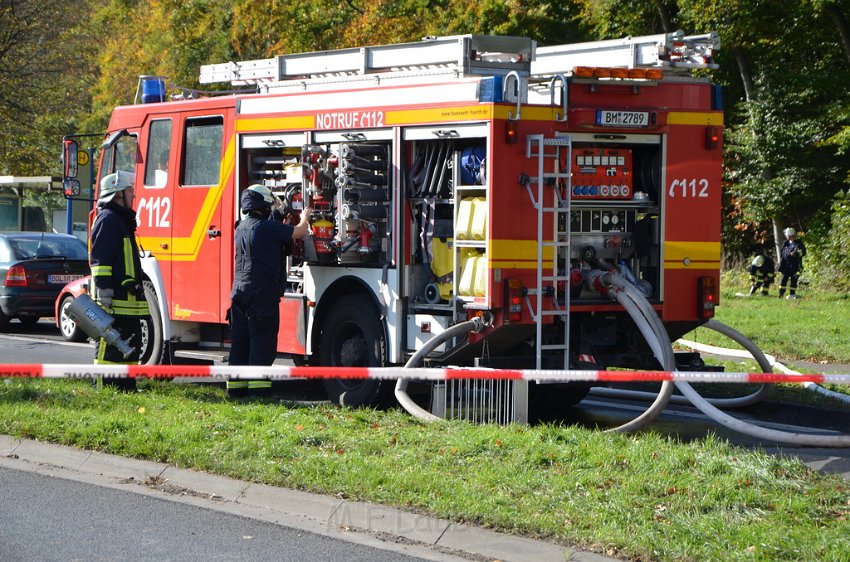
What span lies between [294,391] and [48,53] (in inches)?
1066

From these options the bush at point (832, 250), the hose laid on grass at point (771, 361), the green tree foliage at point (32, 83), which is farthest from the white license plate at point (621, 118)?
the green tree foliage at point (32, 83)

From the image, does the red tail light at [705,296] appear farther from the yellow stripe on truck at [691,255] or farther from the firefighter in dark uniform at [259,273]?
the firefighter in dark uniform at [259,273]

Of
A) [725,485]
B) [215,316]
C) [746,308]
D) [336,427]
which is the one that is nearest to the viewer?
[725,485]

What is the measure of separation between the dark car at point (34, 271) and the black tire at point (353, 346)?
8.85 metres

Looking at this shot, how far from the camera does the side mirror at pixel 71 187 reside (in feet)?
40.3

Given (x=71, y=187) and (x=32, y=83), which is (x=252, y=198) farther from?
(x=32, y=83)

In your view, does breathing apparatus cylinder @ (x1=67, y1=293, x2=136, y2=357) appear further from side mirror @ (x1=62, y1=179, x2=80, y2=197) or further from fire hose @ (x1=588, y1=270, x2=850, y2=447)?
fire hose @ (x1=588, y1=270, x2=850, y2=447)

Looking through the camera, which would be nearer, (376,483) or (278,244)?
(376,483)

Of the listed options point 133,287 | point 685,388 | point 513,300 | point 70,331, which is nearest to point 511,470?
point 513,300

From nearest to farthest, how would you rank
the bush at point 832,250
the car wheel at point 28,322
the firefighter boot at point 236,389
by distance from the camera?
the firefighter boot at point 236,389, the car wheel at point 28,322, the bush at point 832,250

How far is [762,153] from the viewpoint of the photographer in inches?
1221

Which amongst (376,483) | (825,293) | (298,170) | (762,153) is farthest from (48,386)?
(762,153)

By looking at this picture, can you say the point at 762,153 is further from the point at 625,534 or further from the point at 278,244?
the point at 625,534

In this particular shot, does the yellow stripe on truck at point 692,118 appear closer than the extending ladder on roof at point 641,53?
Yes
